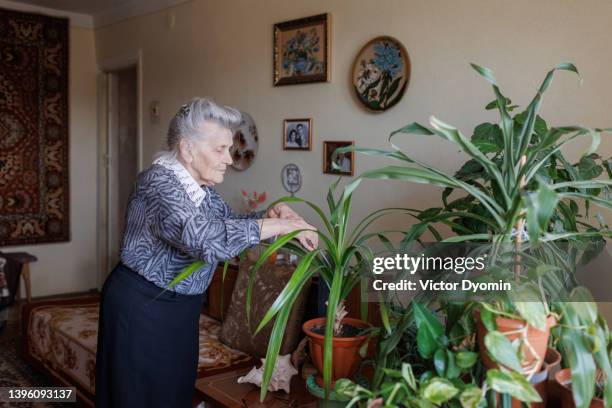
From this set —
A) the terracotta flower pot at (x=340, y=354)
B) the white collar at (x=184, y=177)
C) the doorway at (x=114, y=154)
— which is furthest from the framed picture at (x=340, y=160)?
the doorway at (x=114, y=154)

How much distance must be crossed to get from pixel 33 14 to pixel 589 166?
16.4 ft

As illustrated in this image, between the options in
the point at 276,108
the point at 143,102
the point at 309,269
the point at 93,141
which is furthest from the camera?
the point at 93,141

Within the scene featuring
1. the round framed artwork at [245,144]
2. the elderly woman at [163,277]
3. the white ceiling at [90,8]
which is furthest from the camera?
the white ceiling at [90,8]

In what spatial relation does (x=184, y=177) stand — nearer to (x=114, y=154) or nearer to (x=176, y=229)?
(x=176, y=229)

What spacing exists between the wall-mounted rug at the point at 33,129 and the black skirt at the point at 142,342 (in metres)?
3.59

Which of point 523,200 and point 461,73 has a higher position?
point 461,73

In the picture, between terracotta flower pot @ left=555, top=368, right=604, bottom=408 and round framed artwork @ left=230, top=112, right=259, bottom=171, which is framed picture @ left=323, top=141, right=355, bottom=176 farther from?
terracotta flower pot @ left=555, top=368, right=604, bottom=408

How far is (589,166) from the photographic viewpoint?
6.19 ft

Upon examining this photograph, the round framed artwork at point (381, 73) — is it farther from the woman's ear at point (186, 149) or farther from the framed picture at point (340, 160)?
the woman's ear at point (186, 149)

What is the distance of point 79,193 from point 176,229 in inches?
172

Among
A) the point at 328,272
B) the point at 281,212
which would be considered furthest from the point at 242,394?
the point at 328,272

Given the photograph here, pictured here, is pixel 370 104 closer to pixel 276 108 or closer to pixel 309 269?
pixel 276 108

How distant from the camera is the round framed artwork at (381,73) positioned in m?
2.93

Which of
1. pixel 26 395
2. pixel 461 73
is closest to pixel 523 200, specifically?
pixel 461 73
